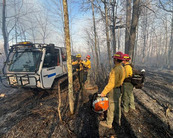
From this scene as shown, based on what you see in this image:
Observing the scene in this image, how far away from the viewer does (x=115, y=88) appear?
233 centimetres

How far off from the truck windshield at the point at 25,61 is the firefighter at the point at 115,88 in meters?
3.05

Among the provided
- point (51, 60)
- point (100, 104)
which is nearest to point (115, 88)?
point (100, 104)

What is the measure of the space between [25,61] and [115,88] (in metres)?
4.05

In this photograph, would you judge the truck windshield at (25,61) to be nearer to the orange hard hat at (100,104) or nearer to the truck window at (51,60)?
the truck window at (51,60)

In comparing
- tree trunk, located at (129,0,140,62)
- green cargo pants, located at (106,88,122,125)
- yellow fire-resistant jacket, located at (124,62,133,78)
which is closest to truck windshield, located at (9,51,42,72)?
green cargo pants, located at (106,88,122,125)

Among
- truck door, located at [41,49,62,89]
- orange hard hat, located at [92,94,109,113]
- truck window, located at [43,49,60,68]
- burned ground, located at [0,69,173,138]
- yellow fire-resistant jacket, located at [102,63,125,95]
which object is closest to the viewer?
yellow fire-resistant jacket, located at [102,63,125,95]

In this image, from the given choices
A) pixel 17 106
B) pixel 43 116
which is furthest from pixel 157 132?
pixel 17 106

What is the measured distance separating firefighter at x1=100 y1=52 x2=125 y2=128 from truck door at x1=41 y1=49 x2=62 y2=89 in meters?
2.68

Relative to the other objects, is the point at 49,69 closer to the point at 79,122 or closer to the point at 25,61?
the point at 25,61

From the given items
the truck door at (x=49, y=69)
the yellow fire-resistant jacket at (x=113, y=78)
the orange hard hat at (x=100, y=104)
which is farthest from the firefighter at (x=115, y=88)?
the truck door at (x=49, y=69)

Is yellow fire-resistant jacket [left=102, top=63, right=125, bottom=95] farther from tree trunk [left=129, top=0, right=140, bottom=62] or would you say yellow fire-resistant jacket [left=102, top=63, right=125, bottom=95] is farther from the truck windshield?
tree trunk [left=129, top=0, right=140, bottom=62]

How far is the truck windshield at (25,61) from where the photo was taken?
12.0 feet

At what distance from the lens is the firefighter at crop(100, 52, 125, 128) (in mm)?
2125

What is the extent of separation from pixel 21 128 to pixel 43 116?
634 millimetres
